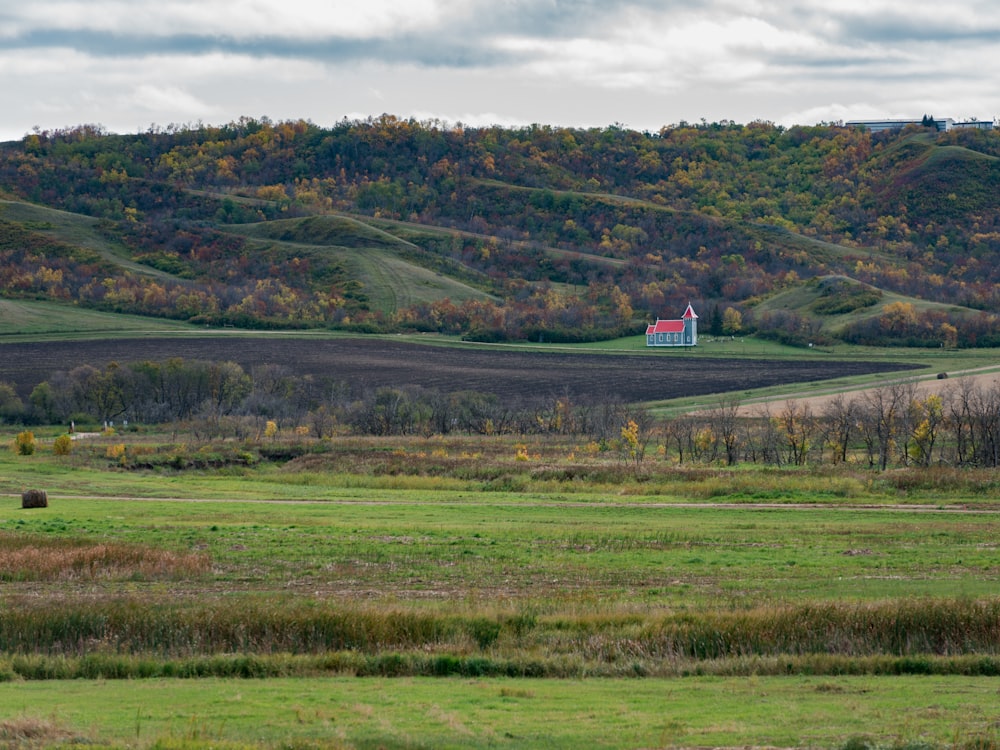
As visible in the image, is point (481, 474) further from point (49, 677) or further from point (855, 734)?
point (855, 734)

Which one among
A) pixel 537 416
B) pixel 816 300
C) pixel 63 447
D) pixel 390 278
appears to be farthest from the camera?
pixel 390 278

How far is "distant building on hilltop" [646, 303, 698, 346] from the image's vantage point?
146 metres

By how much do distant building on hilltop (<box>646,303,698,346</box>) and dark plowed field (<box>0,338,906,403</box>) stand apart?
7572 millimetres

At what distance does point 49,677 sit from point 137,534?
49.8 feet

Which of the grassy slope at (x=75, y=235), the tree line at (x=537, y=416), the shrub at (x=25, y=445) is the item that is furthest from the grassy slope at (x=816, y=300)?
the shrub at (x=25, y=445)

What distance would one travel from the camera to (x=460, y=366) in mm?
123938

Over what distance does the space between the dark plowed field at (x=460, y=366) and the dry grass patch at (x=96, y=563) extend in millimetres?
69845

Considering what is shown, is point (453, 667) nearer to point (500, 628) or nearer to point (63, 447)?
point (500, 628)

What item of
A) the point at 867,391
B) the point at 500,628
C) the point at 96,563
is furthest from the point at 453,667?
the point at 867,391

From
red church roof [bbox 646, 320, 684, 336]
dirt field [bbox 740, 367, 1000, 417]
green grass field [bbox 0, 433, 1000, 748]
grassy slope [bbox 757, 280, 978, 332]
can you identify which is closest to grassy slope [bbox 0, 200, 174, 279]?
red church roof [bbox 646, 320, 684, 336]

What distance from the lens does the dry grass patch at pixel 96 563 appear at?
25641 mm

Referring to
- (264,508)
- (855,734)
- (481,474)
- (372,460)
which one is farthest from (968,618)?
(372,460)

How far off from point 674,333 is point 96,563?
124 metres

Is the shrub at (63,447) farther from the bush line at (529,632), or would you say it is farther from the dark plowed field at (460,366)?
the bush line at (529,632)
